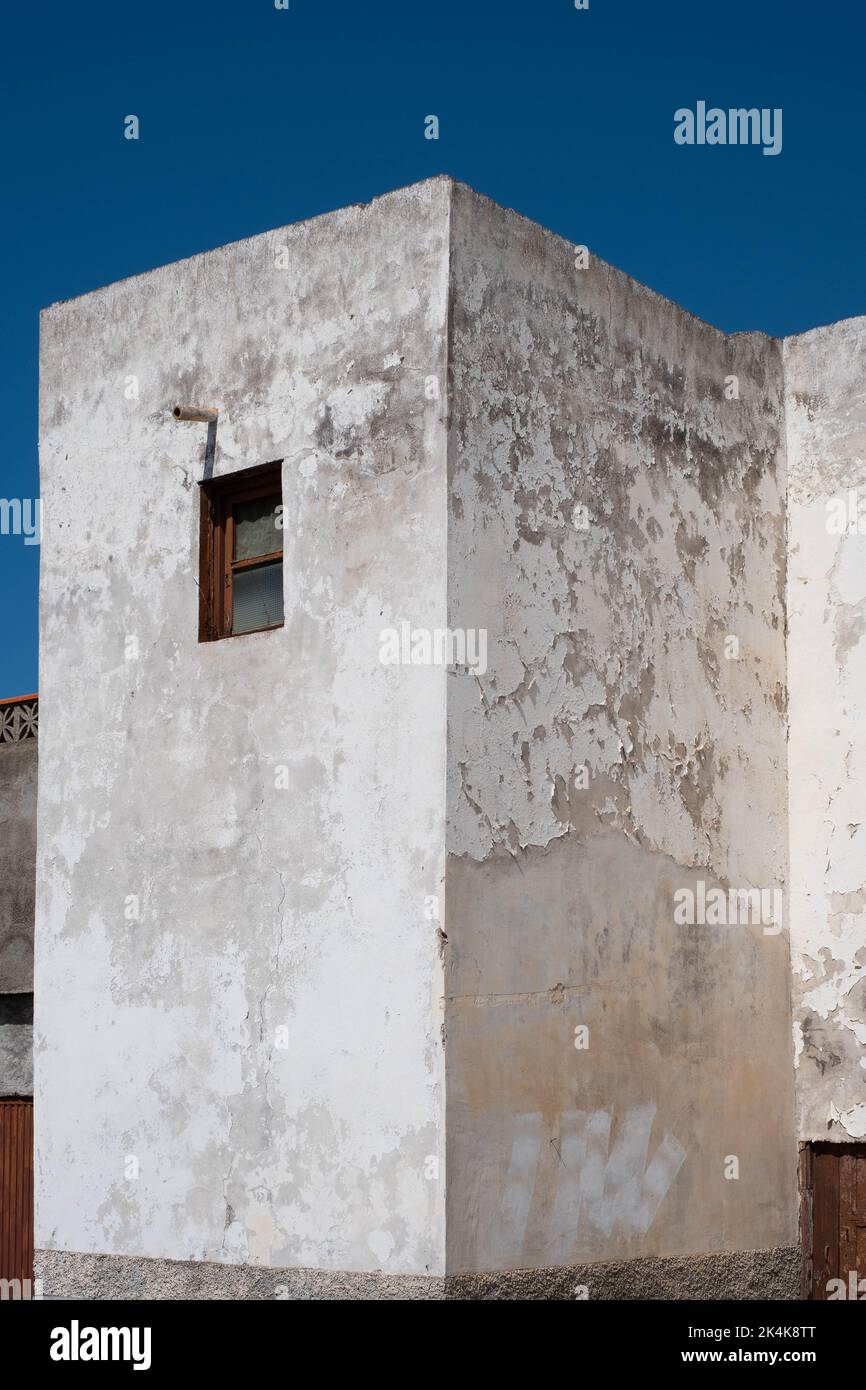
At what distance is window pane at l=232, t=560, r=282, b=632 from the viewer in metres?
8.74

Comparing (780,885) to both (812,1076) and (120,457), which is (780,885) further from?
(120,457)

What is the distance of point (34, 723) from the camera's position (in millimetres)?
11102

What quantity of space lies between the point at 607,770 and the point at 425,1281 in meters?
2.63

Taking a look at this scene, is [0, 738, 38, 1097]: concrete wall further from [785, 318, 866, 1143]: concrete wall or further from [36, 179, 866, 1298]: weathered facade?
[785, 318, 866, 1143]: concrete wall

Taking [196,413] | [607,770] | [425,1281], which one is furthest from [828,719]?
[425,1281]

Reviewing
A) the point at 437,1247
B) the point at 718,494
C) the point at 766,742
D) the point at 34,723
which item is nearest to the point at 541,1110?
the point at 437,1247

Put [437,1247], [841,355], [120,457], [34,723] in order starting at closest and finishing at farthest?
1. [437,1247]
2. [120,457]
3. [841,355]
4. [34,723]

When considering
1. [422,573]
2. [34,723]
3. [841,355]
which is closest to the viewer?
[422,573]

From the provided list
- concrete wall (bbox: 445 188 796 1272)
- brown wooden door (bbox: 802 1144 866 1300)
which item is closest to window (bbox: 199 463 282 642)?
concrete wall (bbox: 445 188 796 1272)

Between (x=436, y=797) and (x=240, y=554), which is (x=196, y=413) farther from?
(x=436, y=797)

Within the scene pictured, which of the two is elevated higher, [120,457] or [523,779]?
[120,457]

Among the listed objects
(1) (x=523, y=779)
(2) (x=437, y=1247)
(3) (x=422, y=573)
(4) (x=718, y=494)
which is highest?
(4) (x=718, y=494)

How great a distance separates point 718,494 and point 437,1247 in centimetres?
452

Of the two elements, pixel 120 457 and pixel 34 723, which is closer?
pixel 120 457
